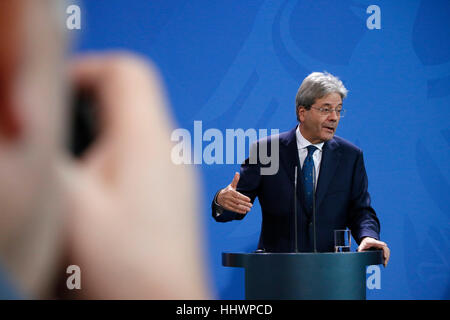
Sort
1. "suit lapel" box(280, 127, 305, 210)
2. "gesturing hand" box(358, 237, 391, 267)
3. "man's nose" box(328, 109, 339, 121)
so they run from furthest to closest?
1. "man's nose" box(328, 109, 339, 121)
2. "suit lapel" box(280, 127, 305, 210)
3. "gesturing hand" box(358, 237, 391, 267)

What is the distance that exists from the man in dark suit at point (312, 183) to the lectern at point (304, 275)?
489 mm

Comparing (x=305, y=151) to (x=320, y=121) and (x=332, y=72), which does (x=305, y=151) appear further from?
(x=332, y=72)

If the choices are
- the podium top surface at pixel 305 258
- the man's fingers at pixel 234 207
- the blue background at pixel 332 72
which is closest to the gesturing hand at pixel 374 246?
the podium top surface at pixel 305 258

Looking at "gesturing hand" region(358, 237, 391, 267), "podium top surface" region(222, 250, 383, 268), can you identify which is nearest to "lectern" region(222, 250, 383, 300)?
"podium top surface" region(222, 250, 383, 268)

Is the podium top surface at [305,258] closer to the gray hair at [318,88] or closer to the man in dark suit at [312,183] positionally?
the man in dark suit at [312,183]

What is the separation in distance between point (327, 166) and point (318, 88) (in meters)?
0.43

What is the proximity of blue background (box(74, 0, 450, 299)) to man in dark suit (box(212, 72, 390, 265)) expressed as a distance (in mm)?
716

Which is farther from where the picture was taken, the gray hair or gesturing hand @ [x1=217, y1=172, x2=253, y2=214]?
the gray hair

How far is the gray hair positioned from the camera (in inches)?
109

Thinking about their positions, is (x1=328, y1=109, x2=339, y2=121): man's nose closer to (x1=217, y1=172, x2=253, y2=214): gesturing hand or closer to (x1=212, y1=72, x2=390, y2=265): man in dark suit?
(x1=212, y1=72, x2=390, y2=265): man in dark suit

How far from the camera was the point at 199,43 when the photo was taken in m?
3.58

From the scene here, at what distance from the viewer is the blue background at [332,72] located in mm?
3512

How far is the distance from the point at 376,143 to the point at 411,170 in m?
0.30

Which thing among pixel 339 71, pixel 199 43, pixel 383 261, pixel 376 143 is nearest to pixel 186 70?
pixel 199 43
